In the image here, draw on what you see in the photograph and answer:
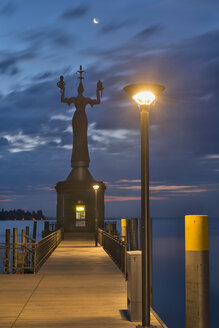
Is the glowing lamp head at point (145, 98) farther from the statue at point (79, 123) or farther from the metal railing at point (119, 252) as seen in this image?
the statue at point (79, 123)

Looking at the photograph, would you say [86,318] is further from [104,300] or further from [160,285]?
[160,285]

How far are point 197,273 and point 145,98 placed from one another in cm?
318

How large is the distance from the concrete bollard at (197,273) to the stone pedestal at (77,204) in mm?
41981

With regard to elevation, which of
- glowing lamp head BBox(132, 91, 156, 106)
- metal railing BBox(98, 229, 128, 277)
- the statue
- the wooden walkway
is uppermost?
the statue

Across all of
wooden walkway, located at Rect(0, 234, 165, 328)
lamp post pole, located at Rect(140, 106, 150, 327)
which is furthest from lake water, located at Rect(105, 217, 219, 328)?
lamp post pole, located at Rect(140, 106, 150, 327)

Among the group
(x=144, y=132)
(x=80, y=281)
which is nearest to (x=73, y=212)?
(x=80, y=281)

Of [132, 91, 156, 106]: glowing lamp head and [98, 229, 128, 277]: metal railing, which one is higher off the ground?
[132, 91, 156, 106]: glowing lamp head

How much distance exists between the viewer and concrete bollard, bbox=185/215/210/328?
24.8 ft

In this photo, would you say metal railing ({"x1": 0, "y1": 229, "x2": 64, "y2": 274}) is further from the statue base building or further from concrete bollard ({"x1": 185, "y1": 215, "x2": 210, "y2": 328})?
the statue base building

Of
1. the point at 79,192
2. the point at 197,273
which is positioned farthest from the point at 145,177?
the point at 79,192

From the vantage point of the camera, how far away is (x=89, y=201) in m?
50.2

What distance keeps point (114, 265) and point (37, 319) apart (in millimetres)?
10055

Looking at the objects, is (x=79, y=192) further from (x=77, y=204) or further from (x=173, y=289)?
(x=173, y=289)

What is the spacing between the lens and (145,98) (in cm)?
852
